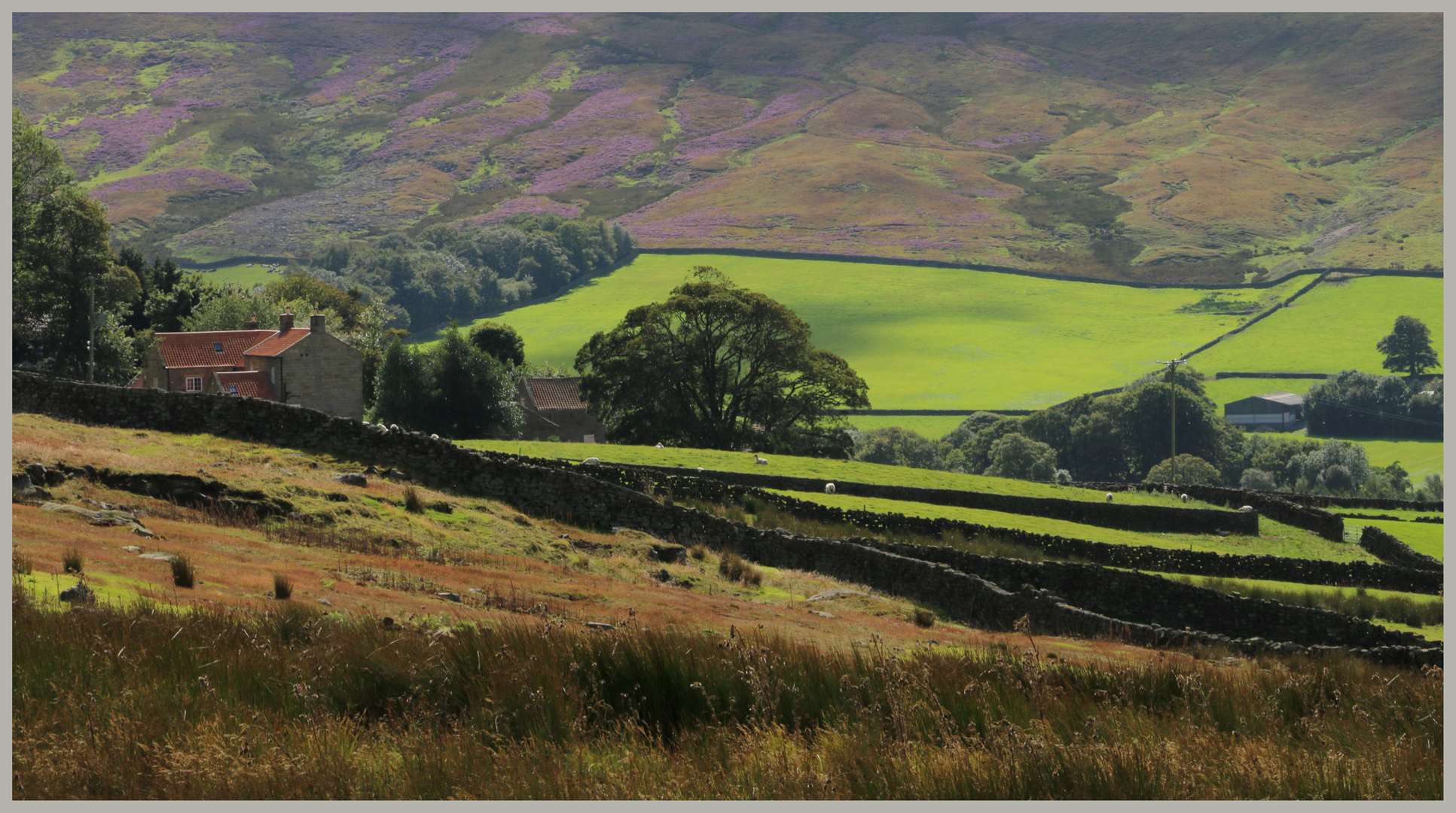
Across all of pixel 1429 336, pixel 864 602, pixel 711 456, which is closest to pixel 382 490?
pixel 864 602

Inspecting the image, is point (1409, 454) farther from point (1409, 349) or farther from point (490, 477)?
point (490, 477)

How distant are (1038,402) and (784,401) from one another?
7912cm

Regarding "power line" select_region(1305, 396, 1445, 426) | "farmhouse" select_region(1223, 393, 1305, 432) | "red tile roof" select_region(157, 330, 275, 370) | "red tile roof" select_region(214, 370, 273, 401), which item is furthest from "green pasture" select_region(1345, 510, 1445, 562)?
"power line" select_region(1305, 396, 1445, 426)

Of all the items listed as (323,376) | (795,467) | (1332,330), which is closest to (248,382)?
(323,376)

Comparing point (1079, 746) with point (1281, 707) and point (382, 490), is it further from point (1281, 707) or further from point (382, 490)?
point (382, 490)

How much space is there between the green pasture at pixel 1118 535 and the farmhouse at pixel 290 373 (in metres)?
26.5

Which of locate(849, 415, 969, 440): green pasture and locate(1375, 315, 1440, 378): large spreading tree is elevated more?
locate(1375, 315, 1440, 378): large spreading tree

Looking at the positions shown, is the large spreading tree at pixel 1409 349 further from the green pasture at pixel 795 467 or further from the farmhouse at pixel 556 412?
the green pasture at pixel 795 467

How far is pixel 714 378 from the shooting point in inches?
2429

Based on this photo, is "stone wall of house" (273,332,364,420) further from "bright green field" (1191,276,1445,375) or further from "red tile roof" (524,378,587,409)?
"bright green field" (1191,276,1445,375)

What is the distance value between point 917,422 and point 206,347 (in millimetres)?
84774

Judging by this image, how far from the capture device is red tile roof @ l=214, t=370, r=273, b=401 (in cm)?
5434

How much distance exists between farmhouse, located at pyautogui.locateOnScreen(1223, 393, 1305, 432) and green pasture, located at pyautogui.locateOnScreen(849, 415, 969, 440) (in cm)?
3317

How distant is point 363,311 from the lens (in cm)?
10425
